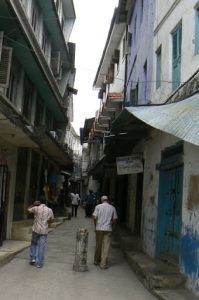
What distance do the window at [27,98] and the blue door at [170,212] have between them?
757cm

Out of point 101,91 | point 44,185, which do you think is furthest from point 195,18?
point 101,91

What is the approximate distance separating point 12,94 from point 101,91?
23.5 metres

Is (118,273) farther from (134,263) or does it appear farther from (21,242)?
(21,242)

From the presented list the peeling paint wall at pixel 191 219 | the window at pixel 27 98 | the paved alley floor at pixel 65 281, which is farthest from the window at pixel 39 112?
the peeling paint wall at pixel 191 219

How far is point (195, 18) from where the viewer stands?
34.3 feet

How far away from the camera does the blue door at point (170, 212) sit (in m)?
10.9

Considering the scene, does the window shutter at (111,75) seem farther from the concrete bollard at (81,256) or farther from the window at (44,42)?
the concrete bollard at (81,256)

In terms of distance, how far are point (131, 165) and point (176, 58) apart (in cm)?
430

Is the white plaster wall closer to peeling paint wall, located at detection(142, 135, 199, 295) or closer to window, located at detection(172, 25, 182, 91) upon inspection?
window, located at detection(172, 25, 182, 91)

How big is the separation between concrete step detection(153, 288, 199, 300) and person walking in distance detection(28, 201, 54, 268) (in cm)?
362

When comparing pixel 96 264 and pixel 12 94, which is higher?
pixel 12 94

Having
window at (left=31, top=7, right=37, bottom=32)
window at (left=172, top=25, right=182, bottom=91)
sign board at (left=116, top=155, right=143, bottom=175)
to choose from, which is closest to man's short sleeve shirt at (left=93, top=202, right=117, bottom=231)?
sign board at (left=116, top=155, right=143, bottom=175)

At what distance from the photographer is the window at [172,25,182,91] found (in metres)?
11.6

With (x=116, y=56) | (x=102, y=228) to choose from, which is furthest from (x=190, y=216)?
(x=116, y=56)
